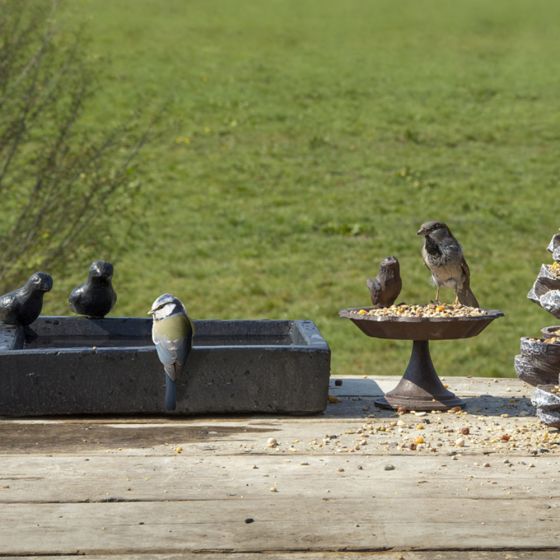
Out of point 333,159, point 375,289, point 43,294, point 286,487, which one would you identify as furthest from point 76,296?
point 333,159

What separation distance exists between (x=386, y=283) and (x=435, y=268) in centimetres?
27

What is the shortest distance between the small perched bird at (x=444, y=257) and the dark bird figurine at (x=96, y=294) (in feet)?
4.59

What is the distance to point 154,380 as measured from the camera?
4.50m

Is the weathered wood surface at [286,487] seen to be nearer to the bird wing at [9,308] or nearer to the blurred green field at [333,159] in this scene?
the bird wing at [9,308]

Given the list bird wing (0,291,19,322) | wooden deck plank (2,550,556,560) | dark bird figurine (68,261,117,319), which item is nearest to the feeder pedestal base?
dark bird figurine (68,261,117,319)

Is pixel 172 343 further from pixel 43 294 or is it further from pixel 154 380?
pixel 43 294

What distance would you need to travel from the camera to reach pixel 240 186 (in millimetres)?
14750

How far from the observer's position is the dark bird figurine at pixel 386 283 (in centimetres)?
482

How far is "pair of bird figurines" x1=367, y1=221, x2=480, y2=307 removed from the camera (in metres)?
4.85

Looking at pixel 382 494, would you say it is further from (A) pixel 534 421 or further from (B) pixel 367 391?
(B) pixel 367 391

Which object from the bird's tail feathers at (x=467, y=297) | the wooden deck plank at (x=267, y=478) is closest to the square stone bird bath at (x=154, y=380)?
the wooden deck plank at (x=267, y=478)

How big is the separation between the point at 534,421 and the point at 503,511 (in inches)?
51.7

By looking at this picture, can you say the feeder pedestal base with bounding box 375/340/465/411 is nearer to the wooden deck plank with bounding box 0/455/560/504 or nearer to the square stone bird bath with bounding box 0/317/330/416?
the square stone bird bath with bounding box 0/317/330/416

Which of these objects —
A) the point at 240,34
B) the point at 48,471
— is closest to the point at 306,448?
the point at 48,471
